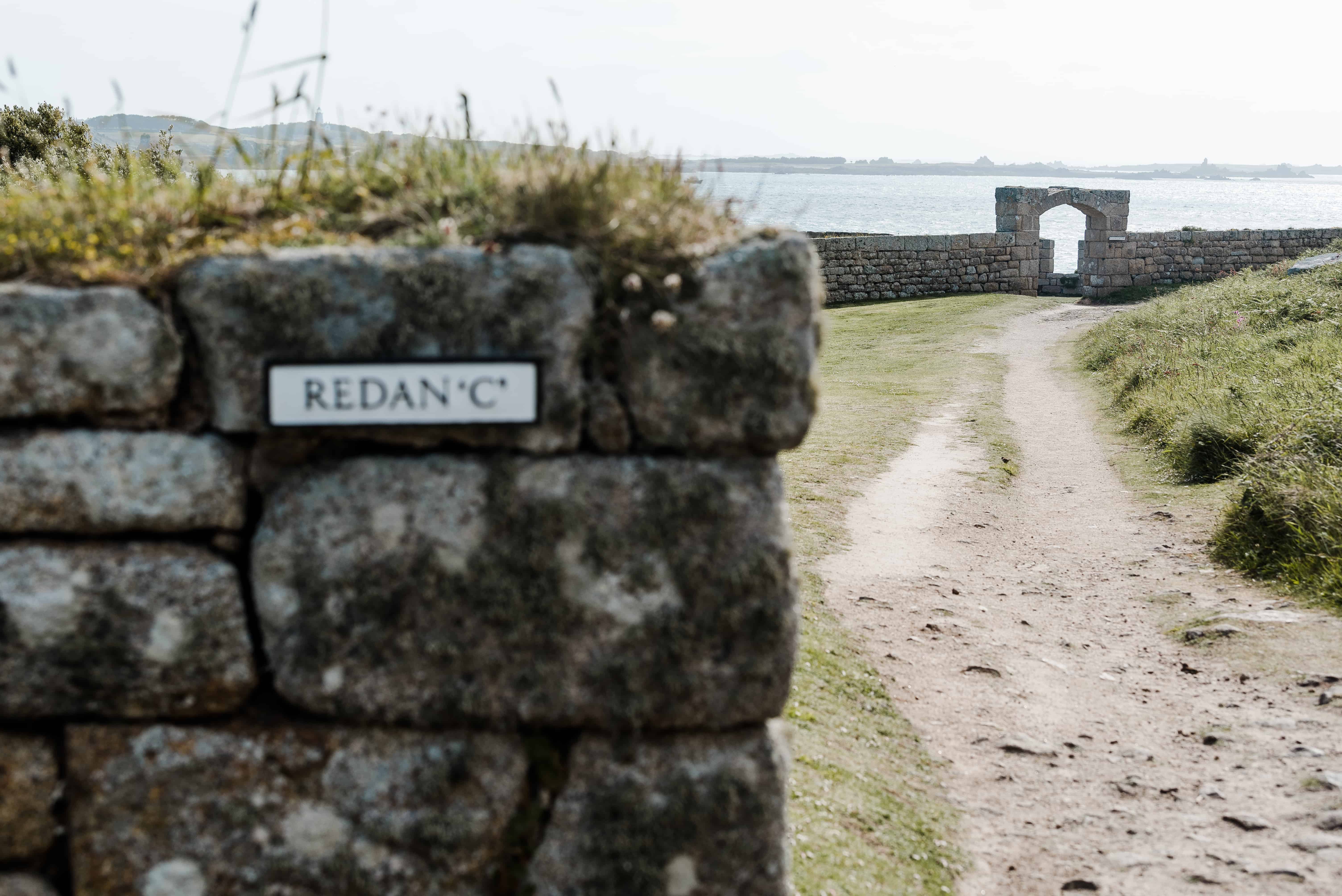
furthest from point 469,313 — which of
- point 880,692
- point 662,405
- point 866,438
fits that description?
point 866,438

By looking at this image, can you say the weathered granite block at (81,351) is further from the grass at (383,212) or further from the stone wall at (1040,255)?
the stone wall at (1040,255)

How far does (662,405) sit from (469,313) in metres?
0.45

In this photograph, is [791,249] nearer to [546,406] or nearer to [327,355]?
[546,406]

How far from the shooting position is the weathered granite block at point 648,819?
2.43 meters

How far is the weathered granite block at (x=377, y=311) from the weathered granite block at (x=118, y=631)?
356 mm

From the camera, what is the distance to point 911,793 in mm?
Answer: 4938

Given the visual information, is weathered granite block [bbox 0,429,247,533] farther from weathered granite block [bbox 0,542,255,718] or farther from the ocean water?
the ocean water

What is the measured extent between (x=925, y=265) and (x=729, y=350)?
1027 inches

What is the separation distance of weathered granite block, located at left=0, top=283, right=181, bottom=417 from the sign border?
0.21 meters

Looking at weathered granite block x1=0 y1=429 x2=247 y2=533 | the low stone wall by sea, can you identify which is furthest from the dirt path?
the low stone wall by sea

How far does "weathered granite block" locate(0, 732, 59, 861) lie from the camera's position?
2.38 m

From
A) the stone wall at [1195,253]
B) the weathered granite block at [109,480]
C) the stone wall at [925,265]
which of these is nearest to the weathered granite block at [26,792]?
the weathered granite block at [109,480]

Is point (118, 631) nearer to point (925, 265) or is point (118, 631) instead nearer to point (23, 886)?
point (23, 886)

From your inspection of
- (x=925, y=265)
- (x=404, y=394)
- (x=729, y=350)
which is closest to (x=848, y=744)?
(x=729, y=350)
